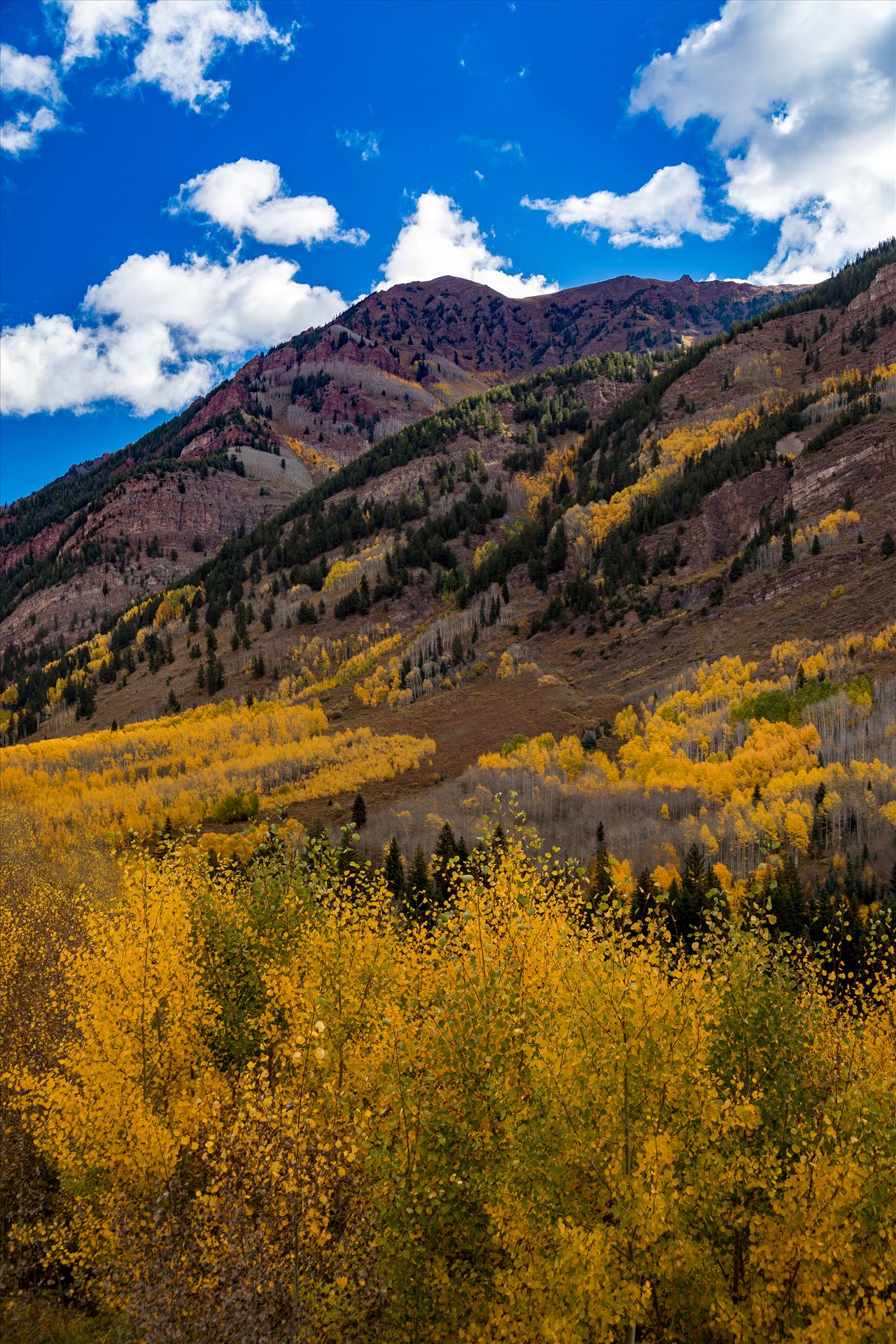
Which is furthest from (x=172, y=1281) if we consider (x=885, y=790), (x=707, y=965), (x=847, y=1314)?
(x=885, y=790)

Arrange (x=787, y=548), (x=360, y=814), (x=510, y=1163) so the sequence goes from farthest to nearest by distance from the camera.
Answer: (x=787, y=548) < (x=360, y=814) < (x=510, y=1163)

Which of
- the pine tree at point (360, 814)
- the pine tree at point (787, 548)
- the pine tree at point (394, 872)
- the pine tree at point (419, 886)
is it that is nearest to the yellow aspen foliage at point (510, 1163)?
the pine tree at point (419, 886)

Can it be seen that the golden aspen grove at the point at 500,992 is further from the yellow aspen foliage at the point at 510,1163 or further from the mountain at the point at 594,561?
the mountain at the point at 594,561

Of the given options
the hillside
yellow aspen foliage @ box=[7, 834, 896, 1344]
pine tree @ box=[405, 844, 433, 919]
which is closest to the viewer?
yellow aspen foliage @ box=[7, 834, 896, 1344]

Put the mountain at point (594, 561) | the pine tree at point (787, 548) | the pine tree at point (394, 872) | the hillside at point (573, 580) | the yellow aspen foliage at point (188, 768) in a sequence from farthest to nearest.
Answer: the pine tree at point (787, 548) → the mountain at point (594, 561) → the hillside at point (573, 580) → the yellow aspen foliage at point (188, 768) → the pine tree at point (394, 872)

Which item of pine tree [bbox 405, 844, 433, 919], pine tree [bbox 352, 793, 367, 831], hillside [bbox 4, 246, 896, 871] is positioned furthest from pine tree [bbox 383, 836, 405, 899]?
pine tree [bbox 352, 793, 367, 831]

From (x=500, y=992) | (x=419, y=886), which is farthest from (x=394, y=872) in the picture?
(x=500, y=992)

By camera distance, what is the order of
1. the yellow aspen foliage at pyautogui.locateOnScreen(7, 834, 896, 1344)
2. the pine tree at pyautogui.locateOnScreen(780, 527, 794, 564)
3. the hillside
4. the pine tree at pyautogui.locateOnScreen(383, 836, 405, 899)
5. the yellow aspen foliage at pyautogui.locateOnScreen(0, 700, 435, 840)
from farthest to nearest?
the pine tree at pyautogui.locateOnScreen(780, 527, 794, 564) → the hillside → the yellow aspen foliage at pyautogui.locateOnScreen(0, 700, 435, 840) → the pine tree at pyautogui.locateOnScreen(383, 836, 405, 899) → the yellow aspen foliage at pyautogui.locateOnScreen(7, 834, 896, 1344)

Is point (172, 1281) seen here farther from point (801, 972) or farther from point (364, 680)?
point (364, 680)

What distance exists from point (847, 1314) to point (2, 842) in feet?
207

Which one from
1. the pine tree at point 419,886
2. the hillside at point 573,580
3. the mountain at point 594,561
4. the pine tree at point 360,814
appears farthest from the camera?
the mountain at point 594,561

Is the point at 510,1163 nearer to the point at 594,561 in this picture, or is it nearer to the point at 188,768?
the point at 188,768

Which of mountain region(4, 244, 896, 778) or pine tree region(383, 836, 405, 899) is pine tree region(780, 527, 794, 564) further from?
pine tree region(383, 836, 405, 899)

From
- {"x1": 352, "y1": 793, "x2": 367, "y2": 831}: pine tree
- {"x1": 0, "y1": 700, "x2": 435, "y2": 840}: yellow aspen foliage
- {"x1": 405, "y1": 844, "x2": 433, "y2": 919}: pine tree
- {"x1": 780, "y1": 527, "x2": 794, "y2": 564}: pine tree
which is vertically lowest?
{"x1": 405, "y1": 844, "x2": 433, "y2": 919}: pine tree
